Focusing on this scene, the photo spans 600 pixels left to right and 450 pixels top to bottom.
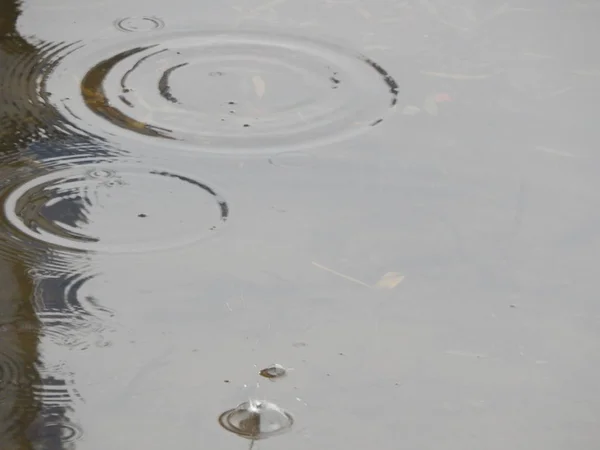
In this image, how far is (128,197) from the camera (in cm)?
221

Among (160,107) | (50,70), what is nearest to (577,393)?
(160,107)

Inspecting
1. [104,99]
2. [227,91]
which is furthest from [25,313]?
[227,91]

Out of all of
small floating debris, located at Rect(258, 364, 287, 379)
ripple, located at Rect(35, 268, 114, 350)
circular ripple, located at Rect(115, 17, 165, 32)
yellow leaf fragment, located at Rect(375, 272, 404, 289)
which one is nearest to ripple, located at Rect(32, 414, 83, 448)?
ripple, located at Rect(35, 268, 114, 350)

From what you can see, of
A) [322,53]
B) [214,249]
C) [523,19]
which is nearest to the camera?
[214,249]

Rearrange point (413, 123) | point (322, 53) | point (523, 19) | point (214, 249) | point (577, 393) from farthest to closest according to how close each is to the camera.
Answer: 1. point (523, 19)
2. point (322, 53)
3. point (413, 123)
4. point (214, 249)
5. point (577, 393)

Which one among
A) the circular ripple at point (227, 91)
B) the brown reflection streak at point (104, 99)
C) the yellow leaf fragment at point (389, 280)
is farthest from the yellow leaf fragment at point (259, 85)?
the yellow leaf fragment at point (389, 280)

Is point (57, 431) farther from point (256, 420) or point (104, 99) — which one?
point (104, 99)

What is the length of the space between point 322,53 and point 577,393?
136 centimetres

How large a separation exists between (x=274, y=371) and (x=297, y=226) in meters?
0.45

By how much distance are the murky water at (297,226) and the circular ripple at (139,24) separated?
10mm

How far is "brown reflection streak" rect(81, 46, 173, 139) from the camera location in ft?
8.04

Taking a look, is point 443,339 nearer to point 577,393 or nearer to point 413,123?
point 577,393

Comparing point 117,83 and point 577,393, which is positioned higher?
point 117,83

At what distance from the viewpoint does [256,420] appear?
1.66m
